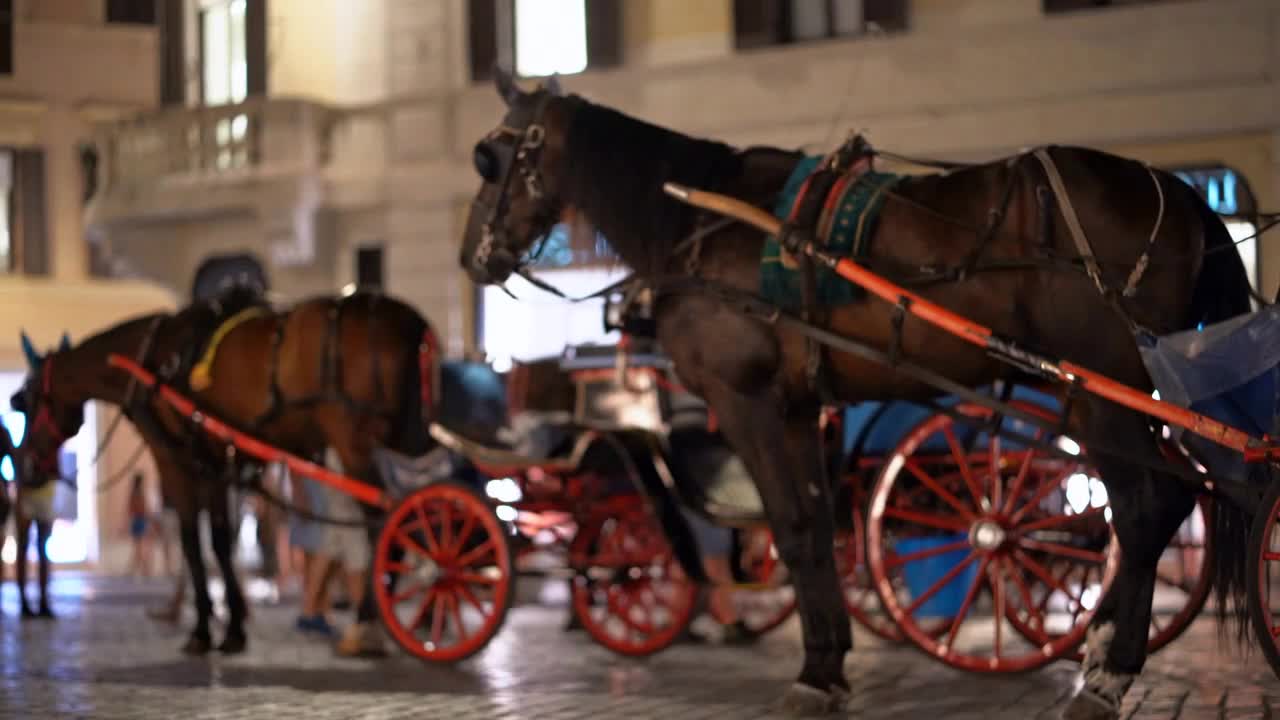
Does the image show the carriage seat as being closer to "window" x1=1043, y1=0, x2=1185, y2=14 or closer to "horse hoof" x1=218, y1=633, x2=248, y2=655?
"horse hoof" x1=218, y1=633, x2=248, y2=655

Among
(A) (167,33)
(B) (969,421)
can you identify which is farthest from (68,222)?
(B) (969,421)

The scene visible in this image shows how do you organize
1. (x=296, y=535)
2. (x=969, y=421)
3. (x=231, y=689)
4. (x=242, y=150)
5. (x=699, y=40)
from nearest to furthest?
(x=969, y=421) < (x=231, y=689) < (x=296, y=535) < (x=699, y=40) < (x=242, y=150)

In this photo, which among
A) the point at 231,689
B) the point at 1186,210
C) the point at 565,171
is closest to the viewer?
the point at 1186,210

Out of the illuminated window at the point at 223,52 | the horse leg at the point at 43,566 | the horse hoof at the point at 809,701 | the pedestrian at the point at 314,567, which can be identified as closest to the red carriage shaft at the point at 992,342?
the horse hoof at the point at 809,701

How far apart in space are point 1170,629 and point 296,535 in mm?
5941

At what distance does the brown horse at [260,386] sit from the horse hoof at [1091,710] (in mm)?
4429

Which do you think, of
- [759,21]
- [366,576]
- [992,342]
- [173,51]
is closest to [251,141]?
[173,51]

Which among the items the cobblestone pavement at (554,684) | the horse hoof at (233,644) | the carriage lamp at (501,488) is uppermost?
the carriage lamp at (501,488)

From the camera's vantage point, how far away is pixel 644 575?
9.21m

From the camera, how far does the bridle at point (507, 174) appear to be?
24.3 ft

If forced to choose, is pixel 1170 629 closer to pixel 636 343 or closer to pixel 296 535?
pixel 636 343

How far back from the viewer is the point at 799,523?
6809mm

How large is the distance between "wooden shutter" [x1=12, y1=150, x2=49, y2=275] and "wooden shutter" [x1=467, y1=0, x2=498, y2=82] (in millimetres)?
10385

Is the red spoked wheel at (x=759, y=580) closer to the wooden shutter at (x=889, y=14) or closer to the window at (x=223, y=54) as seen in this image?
the wooden shutter at (x=889, y=14)
